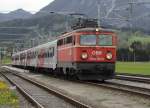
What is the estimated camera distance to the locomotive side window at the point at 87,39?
30219 millimetres

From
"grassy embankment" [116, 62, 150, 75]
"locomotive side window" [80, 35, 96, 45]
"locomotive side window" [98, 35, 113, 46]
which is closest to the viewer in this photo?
"locomotive side window" [80, 35, 96, 45]

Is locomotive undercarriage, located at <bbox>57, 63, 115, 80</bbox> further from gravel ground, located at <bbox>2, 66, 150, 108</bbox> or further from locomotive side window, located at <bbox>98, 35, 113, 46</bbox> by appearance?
gravel ground, located at <bbox>2, 66, 150, 108</bbox>

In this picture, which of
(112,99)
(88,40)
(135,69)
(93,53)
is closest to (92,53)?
(93,53)

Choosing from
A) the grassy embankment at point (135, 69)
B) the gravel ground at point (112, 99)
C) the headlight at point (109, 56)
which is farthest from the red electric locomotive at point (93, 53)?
the grassy embankment at point (135, 69)

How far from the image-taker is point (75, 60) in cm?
3011

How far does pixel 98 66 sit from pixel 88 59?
2.45 feet

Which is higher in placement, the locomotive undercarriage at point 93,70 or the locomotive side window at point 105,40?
the locomotive side window at point 105,40

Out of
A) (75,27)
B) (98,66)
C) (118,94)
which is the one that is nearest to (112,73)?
(98,66)

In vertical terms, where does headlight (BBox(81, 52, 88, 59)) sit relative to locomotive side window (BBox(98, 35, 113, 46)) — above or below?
below

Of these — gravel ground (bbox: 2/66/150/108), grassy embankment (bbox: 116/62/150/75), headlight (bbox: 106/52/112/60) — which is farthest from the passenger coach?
grassy embankment (bbox: 116/62/150/75)

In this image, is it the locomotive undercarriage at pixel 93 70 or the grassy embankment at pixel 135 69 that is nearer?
the locomotive undercarriage at pixel 93 70

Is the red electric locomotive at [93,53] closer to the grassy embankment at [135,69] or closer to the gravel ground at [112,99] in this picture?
the gravel ground at [112,99]

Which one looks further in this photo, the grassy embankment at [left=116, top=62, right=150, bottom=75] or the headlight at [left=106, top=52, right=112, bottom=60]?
the grassy embankment at [left=116, top=62, right=150, bottom=75]

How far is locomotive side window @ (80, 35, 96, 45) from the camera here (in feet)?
99.1
